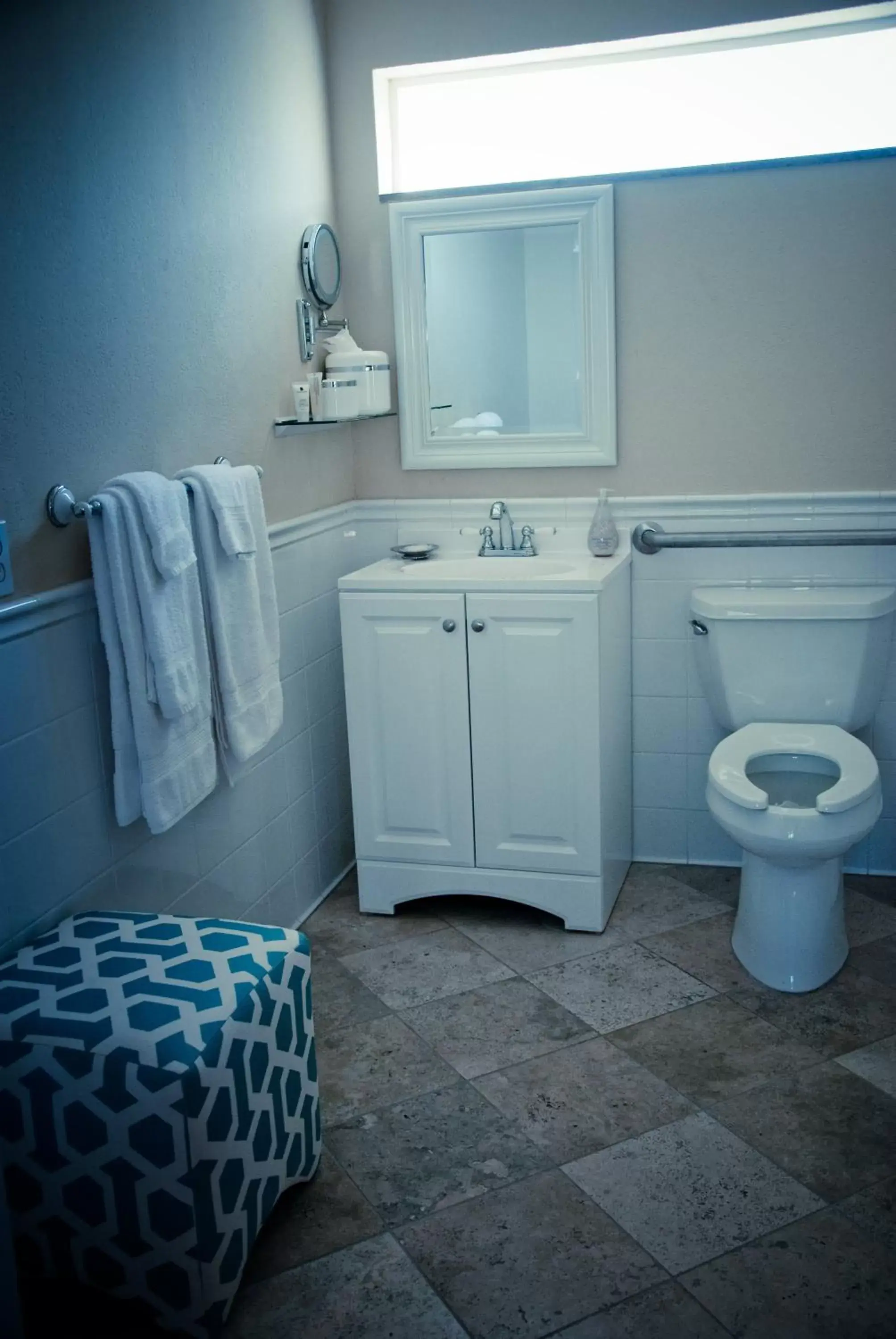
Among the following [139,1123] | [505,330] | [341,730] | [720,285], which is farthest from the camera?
[341,730]

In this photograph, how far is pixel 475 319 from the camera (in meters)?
2.99

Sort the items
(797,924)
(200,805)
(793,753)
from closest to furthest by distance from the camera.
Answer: (200,805)
(797,924)
(793,753)

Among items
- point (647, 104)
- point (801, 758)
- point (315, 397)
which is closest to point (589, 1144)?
point (801, 758)

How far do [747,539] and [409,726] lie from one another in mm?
962

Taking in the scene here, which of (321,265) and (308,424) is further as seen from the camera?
(321,265)

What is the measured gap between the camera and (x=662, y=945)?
267 centimetres

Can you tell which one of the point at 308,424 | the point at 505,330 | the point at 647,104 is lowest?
the point at 308,424

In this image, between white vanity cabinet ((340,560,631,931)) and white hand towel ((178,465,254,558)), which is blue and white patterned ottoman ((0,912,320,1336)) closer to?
white hand towel ((178,465,254,558))

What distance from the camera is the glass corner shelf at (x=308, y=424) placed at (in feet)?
8.79

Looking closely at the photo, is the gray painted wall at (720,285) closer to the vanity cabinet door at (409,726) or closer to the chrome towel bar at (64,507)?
the vanity cabinet door at (409,726)

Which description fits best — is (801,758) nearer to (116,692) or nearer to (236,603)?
(236,603)

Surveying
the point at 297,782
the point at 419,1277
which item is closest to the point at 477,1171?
the point at 419,1277

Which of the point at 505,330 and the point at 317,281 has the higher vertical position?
the point at 317,281

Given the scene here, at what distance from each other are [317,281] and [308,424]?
386 millimetres
